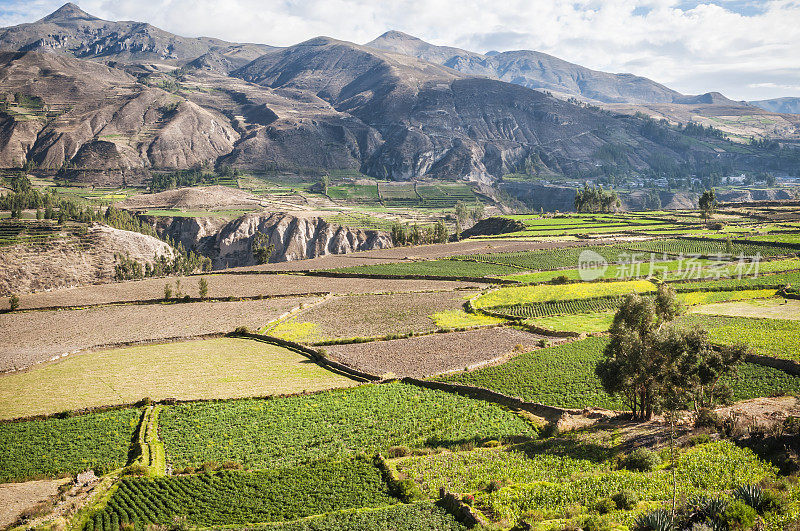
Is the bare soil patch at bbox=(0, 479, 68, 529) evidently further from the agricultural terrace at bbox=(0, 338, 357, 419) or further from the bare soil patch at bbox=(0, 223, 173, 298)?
the bare soil patch at bbox=(0, 223, 173, 298)

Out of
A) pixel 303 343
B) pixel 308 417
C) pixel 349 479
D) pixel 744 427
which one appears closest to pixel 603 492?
pixel 744 427

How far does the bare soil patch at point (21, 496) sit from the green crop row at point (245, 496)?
184 inches

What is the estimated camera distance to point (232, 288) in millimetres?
100000

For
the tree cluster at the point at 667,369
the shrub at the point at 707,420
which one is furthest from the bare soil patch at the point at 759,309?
the shrub at the point at 707,420

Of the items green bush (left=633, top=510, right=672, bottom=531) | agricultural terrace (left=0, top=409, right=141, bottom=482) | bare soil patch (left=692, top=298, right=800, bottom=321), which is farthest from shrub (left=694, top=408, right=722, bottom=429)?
agricultural terrace (left=0, top=409, right=141, bottom=482)

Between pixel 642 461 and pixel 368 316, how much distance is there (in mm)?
50421

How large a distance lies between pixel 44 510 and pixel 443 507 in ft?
Result: 75.2

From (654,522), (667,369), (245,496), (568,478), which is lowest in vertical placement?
(245,496)

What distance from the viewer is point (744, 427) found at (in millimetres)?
34281

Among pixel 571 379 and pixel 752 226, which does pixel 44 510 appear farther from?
pixel 752 226

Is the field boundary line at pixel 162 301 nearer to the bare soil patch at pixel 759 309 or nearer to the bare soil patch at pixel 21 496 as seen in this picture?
the bare soil patch at pixel 21 496

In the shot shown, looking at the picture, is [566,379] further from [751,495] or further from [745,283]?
[745,283]

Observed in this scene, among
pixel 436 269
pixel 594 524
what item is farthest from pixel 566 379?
pixel 436 269

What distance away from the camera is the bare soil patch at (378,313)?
71.2 m
